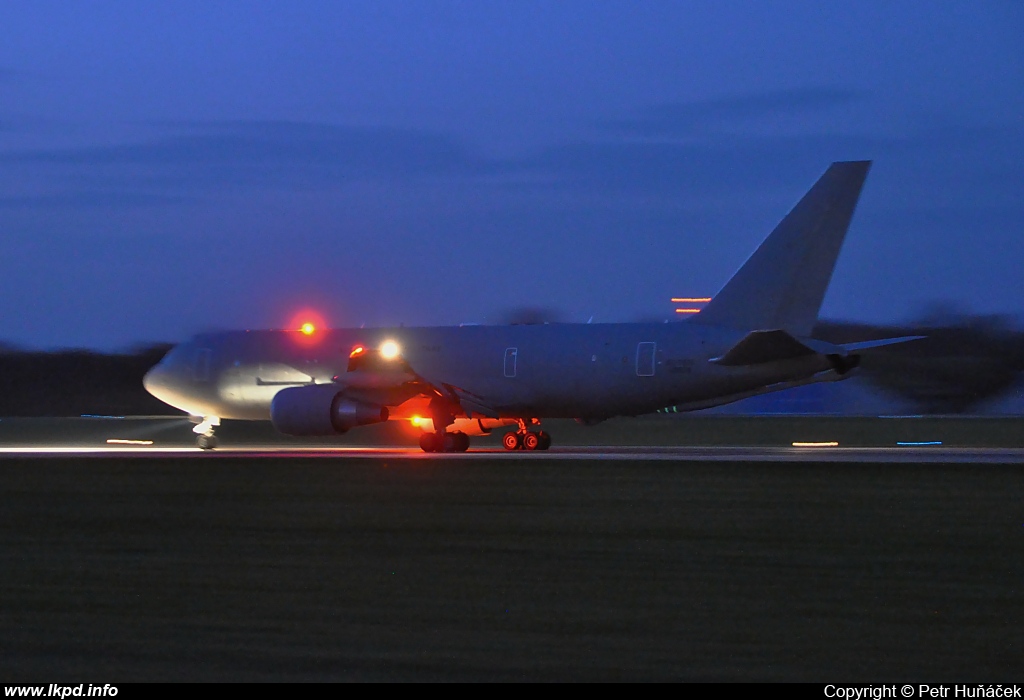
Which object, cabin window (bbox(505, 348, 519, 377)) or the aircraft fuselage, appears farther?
cabin window (bbox(505, 348, 519, 377))

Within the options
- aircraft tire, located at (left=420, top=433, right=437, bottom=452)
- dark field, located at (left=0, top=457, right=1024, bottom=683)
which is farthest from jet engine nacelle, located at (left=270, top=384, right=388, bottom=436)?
dark field, located at (left=0, top=457, right=1024, bottom=683)

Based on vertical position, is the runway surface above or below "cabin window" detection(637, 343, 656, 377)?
below

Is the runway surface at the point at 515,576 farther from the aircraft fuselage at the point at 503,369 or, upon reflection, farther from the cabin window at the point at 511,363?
the cabin window at the point at 511,363

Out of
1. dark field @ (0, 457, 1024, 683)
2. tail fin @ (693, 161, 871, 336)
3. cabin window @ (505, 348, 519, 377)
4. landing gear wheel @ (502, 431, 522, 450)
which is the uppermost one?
tail fin @ (693, 161, 871, 336)

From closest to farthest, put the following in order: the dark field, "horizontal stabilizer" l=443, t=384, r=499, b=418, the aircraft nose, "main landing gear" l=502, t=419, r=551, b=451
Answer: the dark field
"horizontal stabilizer" l=443, t=384, r=499, b=418
"main landing gear" l=502, t=419, r=551, b=451
the aircraft nose

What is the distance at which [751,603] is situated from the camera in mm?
10250

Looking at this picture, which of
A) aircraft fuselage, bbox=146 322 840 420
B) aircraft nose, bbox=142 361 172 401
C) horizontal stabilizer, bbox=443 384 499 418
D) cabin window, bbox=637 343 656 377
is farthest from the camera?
aircraft nose, bbox=142 361 172 401

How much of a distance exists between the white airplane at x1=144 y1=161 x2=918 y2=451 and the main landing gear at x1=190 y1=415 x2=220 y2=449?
7cm

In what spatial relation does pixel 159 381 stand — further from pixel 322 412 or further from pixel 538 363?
pixel 538 363

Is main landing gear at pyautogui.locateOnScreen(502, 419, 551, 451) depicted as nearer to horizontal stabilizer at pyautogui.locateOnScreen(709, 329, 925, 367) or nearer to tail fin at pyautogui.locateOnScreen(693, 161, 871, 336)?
horizontal stabilizer at pyautogui.locateOnScreen(709, 329, 925, 367)

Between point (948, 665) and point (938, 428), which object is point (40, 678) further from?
point (938, 428)

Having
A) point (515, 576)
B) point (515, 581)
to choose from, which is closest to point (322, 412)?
point (515, 576)

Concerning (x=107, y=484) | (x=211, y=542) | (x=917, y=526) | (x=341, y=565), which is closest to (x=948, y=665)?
(x=341, y=565)

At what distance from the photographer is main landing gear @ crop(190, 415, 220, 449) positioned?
116 feet
